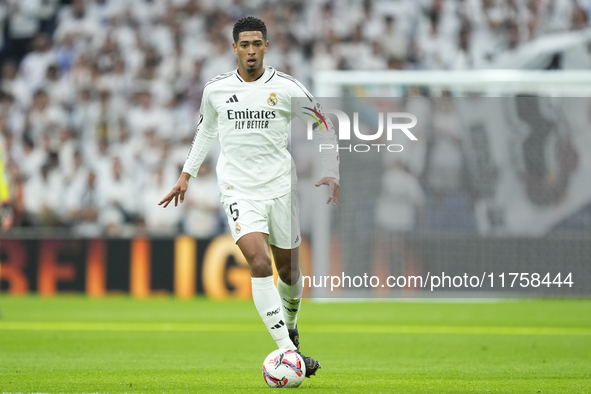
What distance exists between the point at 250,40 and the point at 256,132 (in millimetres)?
604

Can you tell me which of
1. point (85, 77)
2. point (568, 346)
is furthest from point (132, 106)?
point (568, 346)

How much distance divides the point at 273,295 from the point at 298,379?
0.57m

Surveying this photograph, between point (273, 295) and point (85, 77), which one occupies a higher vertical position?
point (85, 77)

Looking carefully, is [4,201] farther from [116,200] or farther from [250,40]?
[250,40]

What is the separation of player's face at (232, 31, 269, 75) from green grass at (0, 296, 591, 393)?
2.08m

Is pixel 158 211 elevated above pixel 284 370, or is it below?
below

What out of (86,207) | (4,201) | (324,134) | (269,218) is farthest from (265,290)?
(86,207)

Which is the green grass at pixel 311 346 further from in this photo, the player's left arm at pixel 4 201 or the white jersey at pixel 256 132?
the white jersey at pixel 256 132

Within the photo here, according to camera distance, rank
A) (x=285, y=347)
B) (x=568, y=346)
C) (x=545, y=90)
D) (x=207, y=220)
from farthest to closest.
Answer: (x=207, y=220) → (x=545, y=90) → (x=568, y=346) → (x=285, y=347)

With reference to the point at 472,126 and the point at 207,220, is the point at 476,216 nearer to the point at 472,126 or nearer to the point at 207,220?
the point at 472,126

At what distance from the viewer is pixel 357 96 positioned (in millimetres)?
12961

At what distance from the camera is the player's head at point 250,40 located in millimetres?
6023

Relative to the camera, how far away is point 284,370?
5.63 meters

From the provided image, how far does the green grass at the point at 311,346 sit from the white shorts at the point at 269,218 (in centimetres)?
96
